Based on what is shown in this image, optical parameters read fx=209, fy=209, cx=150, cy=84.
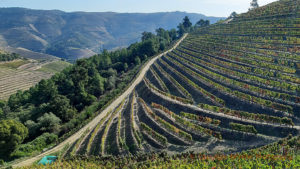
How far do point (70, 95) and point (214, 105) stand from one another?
5573 cm

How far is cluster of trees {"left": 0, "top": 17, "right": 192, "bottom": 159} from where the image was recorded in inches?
2330

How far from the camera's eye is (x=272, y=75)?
1895 inches

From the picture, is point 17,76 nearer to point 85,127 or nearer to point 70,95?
point 70,95

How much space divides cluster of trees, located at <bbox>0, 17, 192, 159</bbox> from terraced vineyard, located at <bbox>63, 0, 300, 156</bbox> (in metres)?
14.6

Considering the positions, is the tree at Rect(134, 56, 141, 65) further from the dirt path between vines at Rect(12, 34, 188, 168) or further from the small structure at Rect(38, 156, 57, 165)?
the small structure at Rect(38, 156, 57, 165)

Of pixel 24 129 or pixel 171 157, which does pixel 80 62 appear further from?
pixel 171 157

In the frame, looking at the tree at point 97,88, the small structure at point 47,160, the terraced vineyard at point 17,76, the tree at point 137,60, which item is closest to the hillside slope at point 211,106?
the small structure at point 47,160

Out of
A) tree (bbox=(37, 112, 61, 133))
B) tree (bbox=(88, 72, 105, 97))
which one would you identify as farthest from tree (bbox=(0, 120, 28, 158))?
tree (bbox=(88, 72, 105, 97))

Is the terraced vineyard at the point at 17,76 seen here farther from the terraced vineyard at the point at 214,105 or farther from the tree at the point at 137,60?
the terraced vineyard at the point at 214,105

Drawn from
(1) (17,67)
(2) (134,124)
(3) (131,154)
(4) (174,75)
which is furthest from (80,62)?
(1) (17,67)

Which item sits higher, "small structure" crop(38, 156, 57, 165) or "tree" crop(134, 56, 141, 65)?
"tree" crop(134, 56, 141, 65)

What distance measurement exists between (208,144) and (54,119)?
44519 millimetres

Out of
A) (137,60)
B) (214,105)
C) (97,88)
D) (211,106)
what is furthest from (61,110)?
(137,60)

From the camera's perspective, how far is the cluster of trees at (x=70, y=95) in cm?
5919
